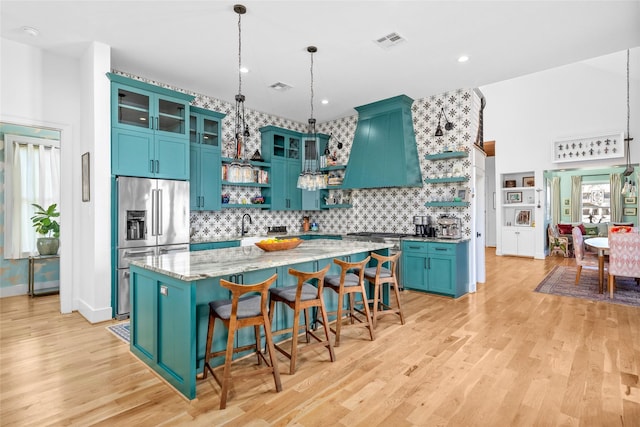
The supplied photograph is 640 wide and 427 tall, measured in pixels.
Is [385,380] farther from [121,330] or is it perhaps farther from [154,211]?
[154,211]

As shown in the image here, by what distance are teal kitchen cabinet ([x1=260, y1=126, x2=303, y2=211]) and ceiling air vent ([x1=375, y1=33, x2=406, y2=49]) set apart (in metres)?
2.91

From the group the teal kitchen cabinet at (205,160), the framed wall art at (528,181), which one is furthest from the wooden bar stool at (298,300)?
the framed wall art at (528,181)

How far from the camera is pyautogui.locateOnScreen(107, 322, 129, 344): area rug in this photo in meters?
3.36

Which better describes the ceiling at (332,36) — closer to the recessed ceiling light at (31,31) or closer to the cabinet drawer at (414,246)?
the recessed ceiling light at (31,31)

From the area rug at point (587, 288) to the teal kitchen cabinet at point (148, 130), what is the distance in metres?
6.12

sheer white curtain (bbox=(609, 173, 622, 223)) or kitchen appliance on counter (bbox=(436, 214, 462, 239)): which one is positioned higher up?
sheer white curtain (bbox=(609, 173, 622, 223))

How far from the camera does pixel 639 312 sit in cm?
420

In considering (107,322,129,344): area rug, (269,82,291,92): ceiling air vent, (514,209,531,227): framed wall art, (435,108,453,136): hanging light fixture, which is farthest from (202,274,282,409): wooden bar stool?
(514,209,531,227): framed wall art

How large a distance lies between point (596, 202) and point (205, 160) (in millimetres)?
11795

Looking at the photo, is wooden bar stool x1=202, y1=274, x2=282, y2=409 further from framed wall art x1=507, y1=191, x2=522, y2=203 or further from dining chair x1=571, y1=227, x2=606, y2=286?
framed wall art x1=507, y1=191, x2=522, y2=203

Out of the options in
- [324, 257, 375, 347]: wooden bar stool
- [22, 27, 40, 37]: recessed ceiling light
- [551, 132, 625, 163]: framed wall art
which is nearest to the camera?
[324, 257, 375, 347]: wooden bar stool

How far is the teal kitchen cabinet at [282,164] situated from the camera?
6254mm

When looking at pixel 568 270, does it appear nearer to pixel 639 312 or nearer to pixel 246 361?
pixel 639 312

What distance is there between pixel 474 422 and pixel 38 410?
2.83 metres
